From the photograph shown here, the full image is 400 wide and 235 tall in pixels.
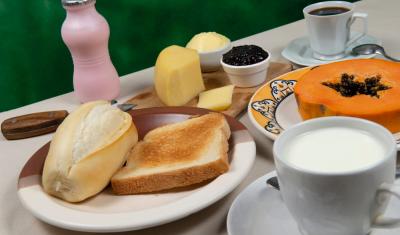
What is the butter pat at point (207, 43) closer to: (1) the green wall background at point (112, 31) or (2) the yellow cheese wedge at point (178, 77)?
(2) the yellow cheese wedge at point (178, 77)

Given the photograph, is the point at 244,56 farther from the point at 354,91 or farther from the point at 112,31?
the point at 112,31

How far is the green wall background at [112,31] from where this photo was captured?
1459 mm

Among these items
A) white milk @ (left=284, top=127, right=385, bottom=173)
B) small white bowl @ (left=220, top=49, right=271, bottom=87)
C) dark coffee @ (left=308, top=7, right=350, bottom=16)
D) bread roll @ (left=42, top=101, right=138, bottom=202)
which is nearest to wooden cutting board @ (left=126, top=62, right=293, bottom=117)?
small white bowl @ (left=220, top=49, right=271, bottom=87)

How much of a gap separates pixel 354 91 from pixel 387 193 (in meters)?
0.36

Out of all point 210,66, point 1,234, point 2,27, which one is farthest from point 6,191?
point 2,27

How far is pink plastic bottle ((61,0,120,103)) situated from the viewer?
1.07 metres

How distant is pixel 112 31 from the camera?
157cm

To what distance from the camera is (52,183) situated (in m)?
0.72

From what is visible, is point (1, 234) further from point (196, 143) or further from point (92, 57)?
point (92, 57)

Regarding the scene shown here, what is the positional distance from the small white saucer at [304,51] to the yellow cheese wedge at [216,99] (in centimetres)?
Result: 22

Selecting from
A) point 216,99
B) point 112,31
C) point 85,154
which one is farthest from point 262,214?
point 112,31

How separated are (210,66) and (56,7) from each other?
524mm

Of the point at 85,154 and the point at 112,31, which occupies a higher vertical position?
the point at 85,154

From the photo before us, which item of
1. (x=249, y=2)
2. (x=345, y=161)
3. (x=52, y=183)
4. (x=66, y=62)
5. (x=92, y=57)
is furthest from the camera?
(x=249, y=2)
